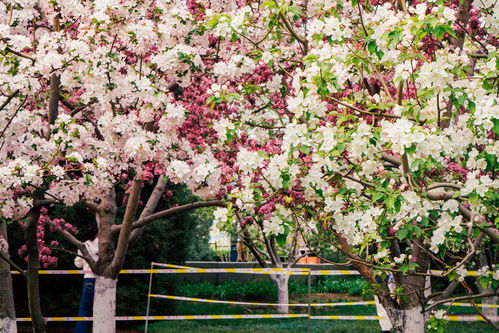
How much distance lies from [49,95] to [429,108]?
15.1 ft

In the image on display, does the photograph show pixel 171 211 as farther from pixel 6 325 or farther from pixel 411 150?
pixel 411 150

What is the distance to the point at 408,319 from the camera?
7055 millimetres

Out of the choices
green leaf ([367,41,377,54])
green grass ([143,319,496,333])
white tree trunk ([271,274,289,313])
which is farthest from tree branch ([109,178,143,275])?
white tree trunk ([271,274,289,313])

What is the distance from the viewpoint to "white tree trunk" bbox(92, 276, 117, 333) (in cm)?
795

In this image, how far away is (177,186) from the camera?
11961mm

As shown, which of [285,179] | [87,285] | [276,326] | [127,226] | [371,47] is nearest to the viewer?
Answer: [371,47]

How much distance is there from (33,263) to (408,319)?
14.8ft

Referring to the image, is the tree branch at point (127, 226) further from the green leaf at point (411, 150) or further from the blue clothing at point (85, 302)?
the green leaf at point (411, 150)

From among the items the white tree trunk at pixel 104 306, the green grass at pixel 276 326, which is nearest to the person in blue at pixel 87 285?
the white tree trunk at pixel 104 306

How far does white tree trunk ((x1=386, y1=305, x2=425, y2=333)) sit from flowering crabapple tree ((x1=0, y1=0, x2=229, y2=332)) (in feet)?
9.04

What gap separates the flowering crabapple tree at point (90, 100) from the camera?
5.79m

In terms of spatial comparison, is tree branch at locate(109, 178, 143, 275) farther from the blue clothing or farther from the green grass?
the green grass

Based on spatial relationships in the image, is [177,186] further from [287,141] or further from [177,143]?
[287,141]

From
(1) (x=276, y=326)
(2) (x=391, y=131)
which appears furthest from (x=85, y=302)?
(2) (x=391, y=131)
